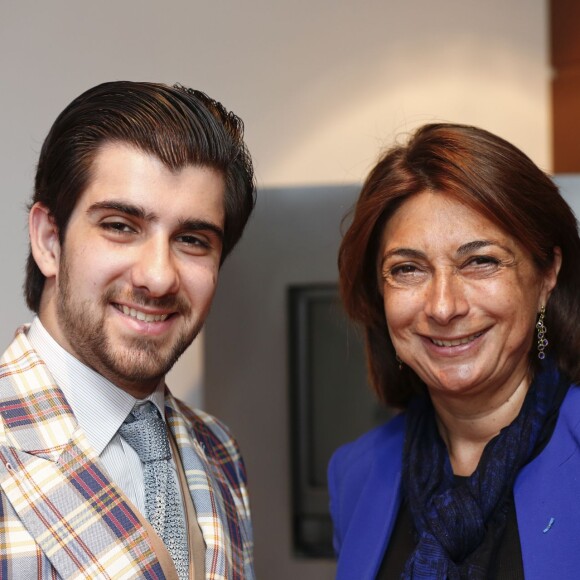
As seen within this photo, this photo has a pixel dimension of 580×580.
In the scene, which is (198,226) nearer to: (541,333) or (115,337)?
(115,337)

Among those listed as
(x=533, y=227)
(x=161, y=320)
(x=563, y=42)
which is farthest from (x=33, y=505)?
(x=563, y=42)

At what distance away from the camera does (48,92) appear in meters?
2.52

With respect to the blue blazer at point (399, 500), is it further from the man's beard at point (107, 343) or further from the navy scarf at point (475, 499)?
the man's beard at point (107, 343)

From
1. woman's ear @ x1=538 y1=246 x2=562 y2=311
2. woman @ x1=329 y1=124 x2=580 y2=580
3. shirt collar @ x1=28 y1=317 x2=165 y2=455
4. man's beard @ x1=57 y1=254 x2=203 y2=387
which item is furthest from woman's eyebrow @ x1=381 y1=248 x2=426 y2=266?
shirt collar @ x1=28 y1=317 x2=165 y2=455

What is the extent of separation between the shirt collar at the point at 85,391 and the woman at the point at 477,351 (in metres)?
0.64

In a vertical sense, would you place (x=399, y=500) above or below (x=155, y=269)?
below

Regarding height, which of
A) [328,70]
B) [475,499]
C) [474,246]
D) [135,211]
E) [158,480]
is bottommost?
[475,499]

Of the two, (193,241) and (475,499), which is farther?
(475,499)

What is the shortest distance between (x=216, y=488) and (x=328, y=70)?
134cm

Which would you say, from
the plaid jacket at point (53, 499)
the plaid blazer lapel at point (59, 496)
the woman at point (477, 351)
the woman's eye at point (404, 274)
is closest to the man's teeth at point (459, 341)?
the woman at point (477, 351)

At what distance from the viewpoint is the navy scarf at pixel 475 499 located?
1768 millimetres

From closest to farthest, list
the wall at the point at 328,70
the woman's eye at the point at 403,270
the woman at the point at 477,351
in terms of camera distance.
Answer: the woman at the point at 477,351, the woman's eye at the point at 403,270, the wall at the point at 328,70

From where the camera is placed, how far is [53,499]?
1445 mm

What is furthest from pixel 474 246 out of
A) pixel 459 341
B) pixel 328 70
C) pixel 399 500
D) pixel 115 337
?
pixel 328 70
